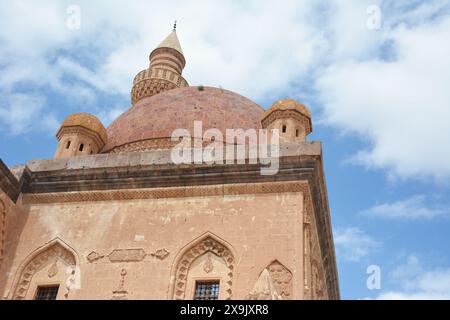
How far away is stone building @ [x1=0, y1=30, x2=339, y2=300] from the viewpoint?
8625mm

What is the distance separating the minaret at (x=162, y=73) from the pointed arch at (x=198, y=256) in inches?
341

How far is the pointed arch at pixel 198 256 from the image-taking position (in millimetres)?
8586

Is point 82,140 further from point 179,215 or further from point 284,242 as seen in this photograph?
point 284,242

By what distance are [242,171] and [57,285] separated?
10.8 ft

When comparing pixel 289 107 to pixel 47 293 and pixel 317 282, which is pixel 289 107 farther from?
pixel 47 293

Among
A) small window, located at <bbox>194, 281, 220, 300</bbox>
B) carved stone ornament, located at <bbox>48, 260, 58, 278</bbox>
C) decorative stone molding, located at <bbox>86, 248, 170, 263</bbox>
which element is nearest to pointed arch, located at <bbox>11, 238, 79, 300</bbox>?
carved stone ornament, located at <bbox>48, 260, 58, 278</bbox>

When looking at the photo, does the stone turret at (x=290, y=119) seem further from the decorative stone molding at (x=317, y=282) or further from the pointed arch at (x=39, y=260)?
the pointed arch at (x=39, y=260)

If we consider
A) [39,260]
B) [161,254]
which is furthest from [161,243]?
[39,260]

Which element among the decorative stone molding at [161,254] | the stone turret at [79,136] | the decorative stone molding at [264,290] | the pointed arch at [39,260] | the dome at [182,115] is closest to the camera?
the decorative stone molding at [264,290]

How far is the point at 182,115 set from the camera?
41.3 ft

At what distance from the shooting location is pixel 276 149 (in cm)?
941

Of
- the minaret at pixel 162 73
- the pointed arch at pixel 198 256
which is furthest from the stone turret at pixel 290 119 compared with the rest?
the minaret at pixel 162 73

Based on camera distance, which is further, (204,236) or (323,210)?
(323,210)
